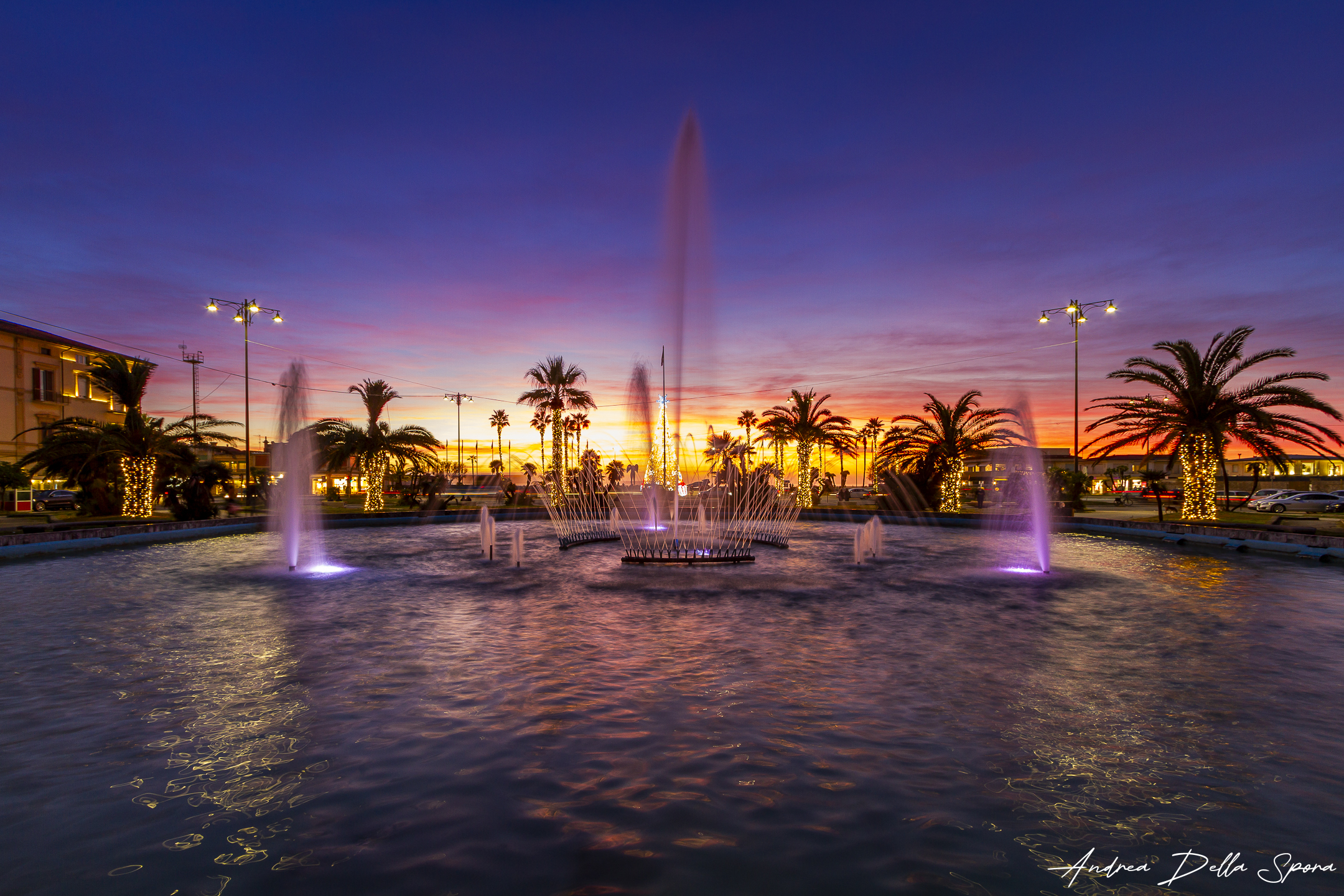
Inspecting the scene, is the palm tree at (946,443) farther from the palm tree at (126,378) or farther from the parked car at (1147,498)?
the palm tree at (126,378)

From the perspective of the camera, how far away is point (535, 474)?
126 feet

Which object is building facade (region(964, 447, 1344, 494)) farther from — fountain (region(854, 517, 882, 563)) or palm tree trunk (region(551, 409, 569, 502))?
palm tree trunk (region(551, 409, 569, 502))

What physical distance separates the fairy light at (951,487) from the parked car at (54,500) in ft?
176

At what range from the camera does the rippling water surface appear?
156 inches

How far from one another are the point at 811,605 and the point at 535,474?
28553 millimetres

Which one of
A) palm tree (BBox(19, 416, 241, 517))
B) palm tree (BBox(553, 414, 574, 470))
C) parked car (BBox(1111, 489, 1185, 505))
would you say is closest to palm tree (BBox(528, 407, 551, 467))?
palm tree (BBox(553, 414, 574, 470))

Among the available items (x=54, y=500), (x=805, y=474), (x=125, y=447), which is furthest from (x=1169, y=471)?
(x=54, y=500)

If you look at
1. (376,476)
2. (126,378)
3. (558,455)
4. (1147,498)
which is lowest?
(1147,498)

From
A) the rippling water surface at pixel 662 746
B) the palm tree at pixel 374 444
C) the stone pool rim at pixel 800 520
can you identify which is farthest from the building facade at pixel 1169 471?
the palm tree at pixel 374 444

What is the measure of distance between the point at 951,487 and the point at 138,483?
41780 mm

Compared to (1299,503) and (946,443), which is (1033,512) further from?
(1299,503)

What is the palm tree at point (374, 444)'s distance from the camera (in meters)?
44.3
